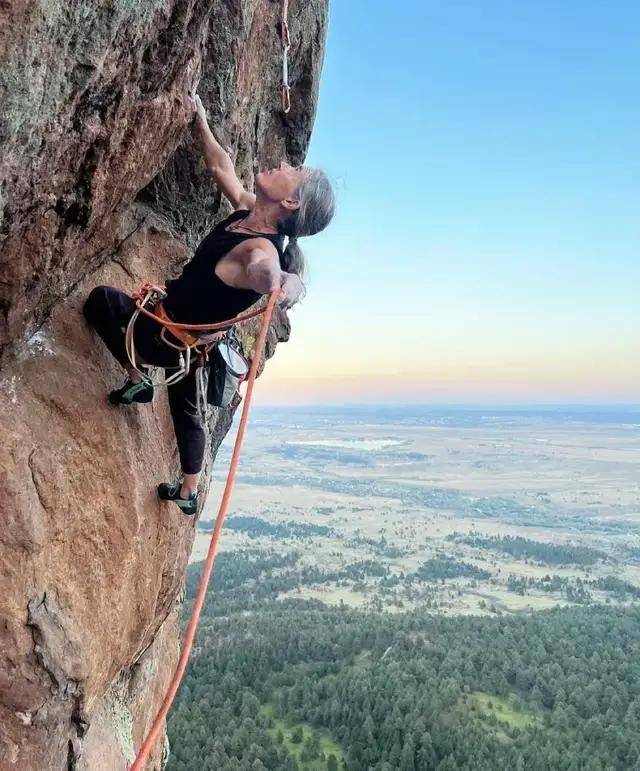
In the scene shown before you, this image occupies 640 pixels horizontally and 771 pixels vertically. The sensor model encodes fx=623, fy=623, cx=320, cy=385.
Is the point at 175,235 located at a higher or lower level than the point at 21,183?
higher

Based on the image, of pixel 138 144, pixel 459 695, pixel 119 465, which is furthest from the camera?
pixel 459 695

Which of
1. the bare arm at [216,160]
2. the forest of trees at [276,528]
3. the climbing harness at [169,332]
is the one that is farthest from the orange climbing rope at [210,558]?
the forest of trees at [276,528]

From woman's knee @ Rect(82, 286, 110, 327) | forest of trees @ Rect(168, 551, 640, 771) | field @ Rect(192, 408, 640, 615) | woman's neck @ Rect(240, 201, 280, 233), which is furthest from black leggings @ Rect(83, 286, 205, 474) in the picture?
field @ Rect(192, 408, 640, 615)

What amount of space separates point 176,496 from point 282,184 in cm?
259

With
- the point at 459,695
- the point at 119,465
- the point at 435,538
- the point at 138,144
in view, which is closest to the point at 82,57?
the point at 138,144

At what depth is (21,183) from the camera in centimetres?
297

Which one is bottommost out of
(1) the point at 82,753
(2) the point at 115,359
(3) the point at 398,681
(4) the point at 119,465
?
Result: (3) the point at 398,681

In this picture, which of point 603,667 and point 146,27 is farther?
point 603,667

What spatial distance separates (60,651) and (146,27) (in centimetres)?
353

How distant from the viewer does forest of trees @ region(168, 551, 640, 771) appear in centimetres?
3972

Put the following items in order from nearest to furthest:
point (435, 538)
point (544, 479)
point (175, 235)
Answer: point (175, 235)
point (435, 538)
point (544, 479)

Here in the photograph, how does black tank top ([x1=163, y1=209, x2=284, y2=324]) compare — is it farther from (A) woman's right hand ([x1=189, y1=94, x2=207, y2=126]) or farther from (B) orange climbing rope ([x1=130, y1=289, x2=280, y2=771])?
(A) woman's right hand ([x1=189, y1=94, x2=207, y2=126])

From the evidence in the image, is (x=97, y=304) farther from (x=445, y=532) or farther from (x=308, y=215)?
(x=445, y=532)

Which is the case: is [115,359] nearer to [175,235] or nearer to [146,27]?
[175,235]
